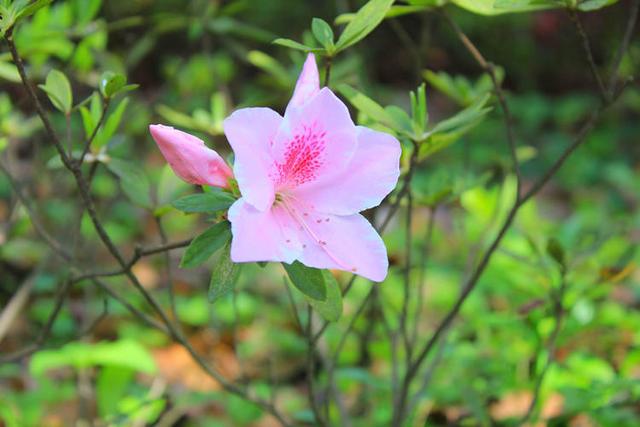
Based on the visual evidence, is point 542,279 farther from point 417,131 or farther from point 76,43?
point 76,43

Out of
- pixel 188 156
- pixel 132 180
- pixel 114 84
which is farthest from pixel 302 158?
pixel 132 180

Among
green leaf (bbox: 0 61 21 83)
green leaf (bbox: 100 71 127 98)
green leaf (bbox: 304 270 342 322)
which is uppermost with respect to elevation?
green leaf (bbox: 100 71 127 98)

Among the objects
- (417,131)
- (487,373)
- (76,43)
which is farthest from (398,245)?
(417,131)

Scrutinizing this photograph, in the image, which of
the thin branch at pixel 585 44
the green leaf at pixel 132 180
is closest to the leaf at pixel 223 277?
the green leaf at pixel 132 180

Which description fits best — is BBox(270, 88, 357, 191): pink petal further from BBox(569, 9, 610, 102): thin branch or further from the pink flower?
BBox(569, 9, 610, 102): thin branch

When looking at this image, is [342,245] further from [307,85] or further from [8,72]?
[8,72]

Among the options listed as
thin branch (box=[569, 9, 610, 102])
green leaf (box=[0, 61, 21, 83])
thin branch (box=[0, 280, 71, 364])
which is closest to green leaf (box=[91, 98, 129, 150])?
thin branch (box=[0, 280, 71, 364])
